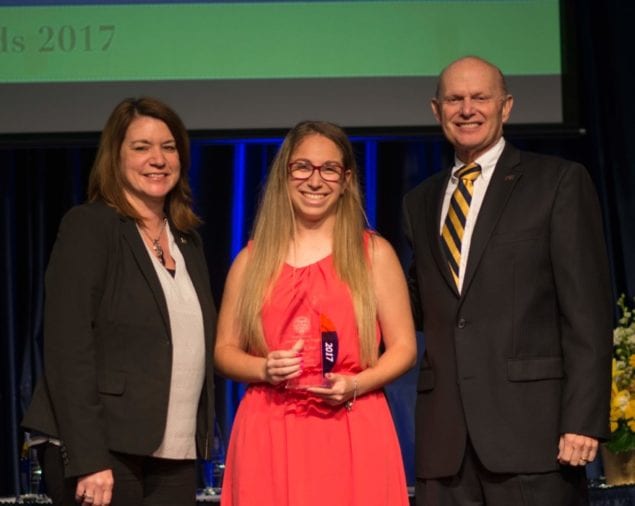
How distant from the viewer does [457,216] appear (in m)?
3.20

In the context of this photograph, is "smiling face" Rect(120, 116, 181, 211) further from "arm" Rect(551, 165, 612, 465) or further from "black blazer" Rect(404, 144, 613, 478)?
"arm" Rect(551, 165, 612, 465)

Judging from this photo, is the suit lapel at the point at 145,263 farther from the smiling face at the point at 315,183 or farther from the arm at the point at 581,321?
the arm at the point at 581,321

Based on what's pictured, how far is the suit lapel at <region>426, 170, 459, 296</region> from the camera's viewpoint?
123 inches

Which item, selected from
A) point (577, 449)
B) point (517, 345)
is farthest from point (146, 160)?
point (577, 449)

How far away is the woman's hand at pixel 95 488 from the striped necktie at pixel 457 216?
102 cm

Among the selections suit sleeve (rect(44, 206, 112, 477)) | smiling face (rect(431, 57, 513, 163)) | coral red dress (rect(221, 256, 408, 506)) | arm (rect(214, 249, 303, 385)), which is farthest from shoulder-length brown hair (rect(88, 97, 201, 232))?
smiling face (rect(431, 57, 513, 163))

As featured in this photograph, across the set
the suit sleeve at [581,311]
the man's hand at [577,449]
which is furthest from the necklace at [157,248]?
the man's hand at [577,449]

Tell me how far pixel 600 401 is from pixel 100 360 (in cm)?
125

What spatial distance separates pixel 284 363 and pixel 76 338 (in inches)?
19.9

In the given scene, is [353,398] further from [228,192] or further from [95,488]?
[228,192]

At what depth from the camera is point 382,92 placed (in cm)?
491

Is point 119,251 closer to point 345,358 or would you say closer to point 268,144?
point 345,358

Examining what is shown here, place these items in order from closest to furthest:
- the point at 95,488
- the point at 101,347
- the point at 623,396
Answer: the point at 95,488, the point at 101,347, the point at 623,396

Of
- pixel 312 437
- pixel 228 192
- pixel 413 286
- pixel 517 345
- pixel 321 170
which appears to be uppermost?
pixel 228 192
